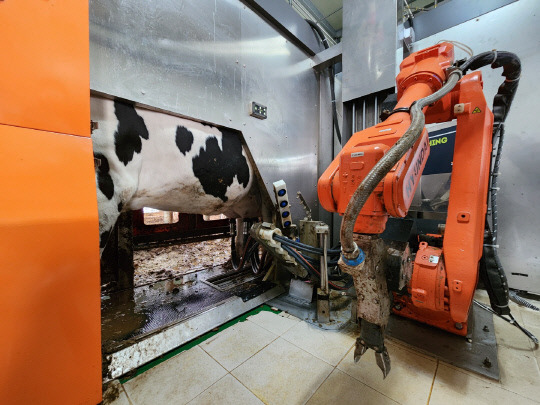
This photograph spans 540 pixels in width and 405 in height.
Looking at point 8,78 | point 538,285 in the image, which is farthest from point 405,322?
point 8,78

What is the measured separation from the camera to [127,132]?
5.06 feet

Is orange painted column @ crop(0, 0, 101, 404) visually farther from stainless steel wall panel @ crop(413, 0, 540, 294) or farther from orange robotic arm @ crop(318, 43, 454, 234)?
stainless steel wall panel @ crop(413, 0, 540, 294)

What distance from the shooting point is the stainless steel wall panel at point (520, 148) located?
7.64 ft

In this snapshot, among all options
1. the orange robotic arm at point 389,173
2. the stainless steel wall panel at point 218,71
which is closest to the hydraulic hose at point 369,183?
the orange robotic arm at point 389,173

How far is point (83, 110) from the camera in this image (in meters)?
1.06

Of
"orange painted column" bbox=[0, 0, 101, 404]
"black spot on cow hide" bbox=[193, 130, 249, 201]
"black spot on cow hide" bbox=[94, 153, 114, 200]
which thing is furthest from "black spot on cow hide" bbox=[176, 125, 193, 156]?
"orange painted column" bbox=[0, 0, 101, 404]

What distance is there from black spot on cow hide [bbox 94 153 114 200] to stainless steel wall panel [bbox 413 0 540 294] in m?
3.89

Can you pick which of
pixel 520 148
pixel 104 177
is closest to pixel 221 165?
pixel 104 177

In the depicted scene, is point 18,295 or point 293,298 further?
point 293,298

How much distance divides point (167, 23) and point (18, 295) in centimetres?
199

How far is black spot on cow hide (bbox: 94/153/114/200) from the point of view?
4.63ft

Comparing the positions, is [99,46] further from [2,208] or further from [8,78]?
[2,208]

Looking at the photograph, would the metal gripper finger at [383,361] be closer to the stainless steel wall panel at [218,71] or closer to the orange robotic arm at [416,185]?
the orange robotic arm at [416,185]

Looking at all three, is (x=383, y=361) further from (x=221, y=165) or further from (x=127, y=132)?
(x=127, y=132)
